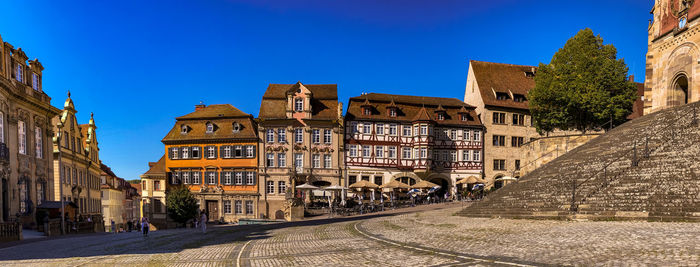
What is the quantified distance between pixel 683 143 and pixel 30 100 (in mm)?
37715

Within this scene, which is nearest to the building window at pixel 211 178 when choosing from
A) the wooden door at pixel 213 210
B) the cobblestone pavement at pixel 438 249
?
the wooden door at pixel 213 210

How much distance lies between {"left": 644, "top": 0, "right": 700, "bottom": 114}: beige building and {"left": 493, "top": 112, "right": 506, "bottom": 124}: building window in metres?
16.3

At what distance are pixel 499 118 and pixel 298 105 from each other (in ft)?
70.0

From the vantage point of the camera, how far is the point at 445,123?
163 ft

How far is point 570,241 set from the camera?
13289 mm

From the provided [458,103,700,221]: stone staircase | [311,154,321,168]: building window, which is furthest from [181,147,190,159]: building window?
[458,103,700,221]: stone staircase

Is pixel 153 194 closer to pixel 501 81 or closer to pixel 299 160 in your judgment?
pixel 299 160

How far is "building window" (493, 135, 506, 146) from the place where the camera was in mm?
50800

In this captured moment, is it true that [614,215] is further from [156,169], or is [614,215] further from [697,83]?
[156,169]

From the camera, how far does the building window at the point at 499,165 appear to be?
5066 cm

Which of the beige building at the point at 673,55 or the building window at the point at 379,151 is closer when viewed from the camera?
the beige building at the point at 673,55

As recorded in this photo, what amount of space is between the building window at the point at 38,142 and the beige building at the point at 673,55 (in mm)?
43903

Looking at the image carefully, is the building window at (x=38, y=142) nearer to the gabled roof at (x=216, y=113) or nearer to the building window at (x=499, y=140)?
the gabled roof at (x=216, y=113)

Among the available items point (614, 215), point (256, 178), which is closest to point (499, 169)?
point (256, 178)
